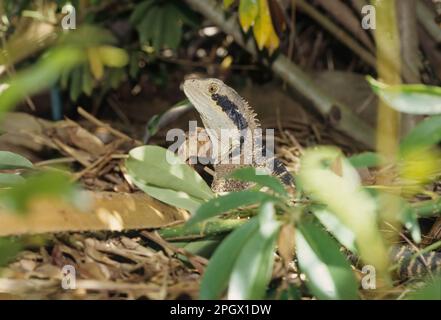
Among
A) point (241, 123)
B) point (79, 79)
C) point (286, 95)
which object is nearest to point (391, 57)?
point (241, 123)

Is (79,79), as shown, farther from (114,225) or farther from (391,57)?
(114,225)

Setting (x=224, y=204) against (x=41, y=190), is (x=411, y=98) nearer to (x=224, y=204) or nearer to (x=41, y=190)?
(x=224, y=204)

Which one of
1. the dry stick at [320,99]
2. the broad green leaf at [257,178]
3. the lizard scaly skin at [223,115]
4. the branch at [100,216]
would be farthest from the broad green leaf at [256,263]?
the dry stick at [320,99]

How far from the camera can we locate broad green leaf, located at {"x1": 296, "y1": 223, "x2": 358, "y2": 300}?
1473 millimetres

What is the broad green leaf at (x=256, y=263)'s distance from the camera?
1427 millimetres

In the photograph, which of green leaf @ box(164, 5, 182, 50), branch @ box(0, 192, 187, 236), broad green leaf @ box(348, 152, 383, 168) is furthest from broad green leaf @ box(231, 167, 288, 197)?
green leaf @ box(164, 5, 182, 50)

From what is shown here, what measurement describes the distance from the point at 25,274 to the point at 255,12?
1.38 meters

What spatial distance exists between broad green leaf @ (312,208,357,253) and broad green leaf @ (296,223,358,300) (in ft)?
0.08

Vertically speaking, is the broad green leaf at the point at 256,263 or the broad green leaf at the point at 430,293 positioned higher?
the broad green leaf at the point at 256,263

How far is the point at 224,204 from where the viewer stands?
1.53 m

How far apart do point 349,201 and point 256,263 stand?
229 mm

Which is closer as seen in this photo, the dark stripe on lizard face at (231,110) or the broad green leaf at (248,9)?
the broad green leaf at (248,9)

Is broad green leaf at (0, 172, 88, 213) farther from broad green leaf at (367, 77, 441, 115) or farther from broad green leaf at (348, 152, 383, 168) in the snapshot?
broad green leaf at (348, 152, 383, 168)

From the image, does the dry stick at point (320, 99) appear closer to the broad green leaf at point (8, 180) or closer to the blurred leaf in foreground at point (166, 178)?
the blurred leaf in foreground at point (166, 178)
